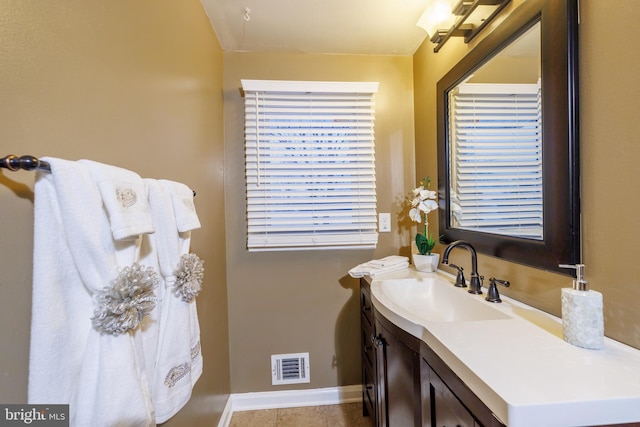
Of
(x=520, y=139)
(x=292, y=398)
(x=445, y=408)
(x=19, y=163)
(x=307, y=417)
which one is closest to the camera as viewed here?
(x=19, y=163)

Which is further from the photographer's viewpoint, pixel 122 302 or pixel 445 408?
pixel 445 408

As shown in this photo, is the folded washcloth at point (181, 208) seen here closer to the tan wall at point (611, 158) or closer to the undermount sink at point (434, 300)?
the undermount sink at point (434, 300)

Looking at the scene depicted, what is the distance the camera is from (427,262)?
1.52m

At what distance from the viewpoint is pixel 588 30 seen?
741mm

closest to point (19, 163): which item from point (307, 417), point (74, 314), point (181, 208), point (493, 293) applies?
point (74, 314)

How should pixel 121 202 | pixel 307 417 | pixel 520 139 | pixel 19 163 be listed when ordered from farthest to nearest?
1. pixel 307 417
2. pixel 520 139
3. pixel 121 202
4. pixel 19 163

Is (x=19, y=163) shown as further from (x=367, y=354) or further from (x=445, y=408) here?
(x=367, y=354)

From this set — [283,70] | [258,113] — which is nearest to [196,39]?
[258,113]

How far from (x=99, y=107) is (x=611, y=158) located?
1.37 metres

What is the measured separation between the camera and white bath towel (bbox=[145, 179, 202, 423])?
0.67m

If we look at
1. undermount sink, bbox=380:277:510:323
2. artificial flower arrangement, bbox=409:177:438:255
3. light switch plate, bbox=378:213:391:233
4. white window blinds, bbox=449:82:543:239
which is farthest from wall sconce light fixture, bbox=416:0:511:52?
undermount sink, bbox=380:277:510:323

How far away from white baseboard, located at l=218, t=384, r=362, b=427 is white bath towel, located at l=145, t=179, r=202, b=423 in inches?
49.6

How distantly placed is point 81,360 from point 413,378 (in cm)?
89

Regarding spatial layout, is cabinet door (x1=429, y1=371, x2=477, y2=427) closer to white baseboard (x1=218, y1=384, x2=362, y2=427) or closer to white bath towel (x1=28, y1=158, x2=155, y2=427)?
white bath towel (x1=28, y1=158, x2=155, y2=427)
